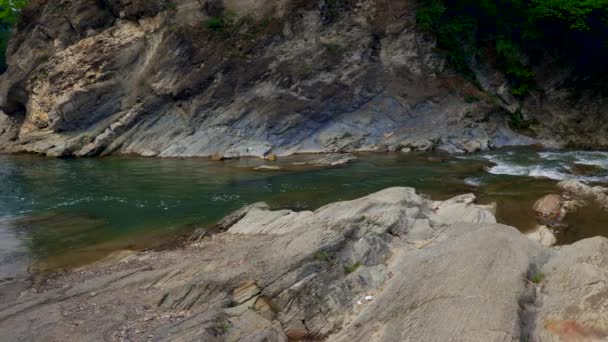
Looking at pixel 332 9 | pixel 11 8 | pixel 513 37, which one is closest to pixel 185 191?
pixel 332 9

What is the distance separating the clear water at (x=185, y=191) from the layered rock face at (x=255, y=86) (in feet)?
10.8

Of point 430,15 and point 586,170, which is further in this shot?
point 430,15

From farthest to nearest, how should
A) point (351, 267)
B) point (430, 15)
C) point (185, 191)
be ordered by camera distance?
1. point (430, 15)
2. point (185, 191)
3. point (351, 267)

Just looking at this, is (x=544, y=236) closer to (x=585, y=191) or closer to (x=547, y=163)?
(x=585, y=191)

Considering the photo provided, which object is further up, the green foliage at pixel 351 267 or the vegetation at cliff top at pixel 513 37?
the vegetation at cliff top at pixel 513 37

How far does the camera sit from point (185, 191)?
63.2ft

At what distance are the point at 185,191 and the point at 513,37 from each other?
2808 centimetres

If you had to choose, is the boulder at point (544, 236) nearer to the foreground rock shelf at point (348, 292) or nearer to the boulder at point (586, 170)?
the foreground rock shelf at point (348, 292)

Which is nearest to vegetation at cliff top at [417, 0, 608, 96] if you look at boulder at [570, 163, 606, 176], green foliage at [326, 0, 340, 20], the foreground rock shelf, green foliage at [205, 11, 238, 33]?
green foliage at [326, 0, 340, 20]

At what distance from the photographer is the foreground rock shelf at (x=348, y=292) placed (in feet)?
22.1

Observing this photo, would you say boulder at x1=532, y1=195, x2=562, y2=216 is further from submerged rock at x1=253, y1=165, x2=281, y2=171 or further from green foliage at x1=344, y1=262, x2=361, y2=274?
submerged rock at x1=253, y1=165, x2=281, y2=171

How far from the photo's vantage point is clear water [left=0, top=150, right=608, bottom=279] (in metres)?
13.3

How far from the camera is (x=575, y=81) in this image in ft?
111

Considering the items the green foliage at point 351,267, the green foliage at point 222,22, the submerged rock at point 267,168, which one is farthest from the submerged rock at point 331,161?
the green foliage at point 351,267
